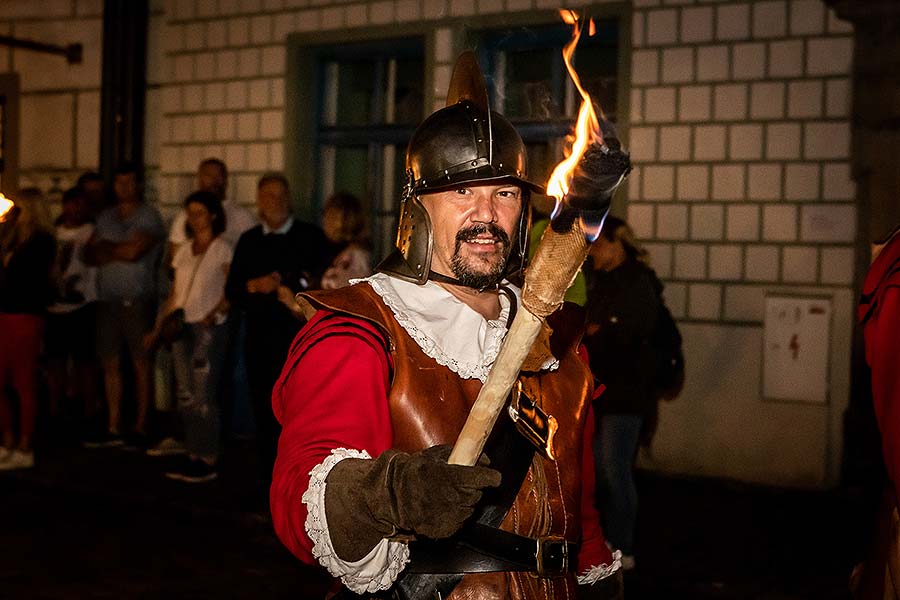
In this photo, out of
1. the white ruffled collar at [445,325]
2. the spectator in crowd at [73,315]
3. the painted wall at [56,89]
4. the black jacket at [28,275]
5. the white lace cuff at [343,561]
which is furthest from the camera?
the painted wall at [56,89]

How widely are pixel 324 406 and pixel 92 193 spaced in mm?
9045

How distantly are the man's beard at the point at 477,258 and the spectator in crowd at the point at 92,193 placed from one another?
333 inches

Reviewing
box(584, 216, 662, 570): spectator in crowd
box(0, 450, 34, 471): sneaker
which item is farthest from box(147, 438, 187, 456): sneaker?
box(584, 216, 662, 570): spectator in crowd

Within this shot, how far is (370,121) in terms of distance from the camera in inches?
472

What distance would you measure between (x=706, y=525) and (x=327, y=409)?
5746mm

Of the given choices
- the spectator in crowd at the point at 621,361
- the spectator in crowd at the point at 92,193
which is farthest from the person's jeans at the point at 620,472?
the spectator in crowd at the point at 92,193

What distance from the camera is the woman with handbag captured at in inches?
336

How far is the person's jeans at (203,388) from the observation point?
8.48 metres

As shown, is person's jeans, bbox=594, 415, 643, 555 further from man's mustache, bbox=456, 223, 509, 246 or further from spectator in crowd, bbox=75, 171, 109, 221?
spectator in crowd, bbox=75, 171, 109, 221

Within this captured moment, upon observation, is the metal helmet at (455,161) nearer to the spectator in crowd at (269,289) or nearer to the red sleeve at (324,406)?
the red sleeve at (324,406)

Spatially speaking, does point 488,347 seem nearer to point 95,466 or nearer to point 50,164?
point 95,466

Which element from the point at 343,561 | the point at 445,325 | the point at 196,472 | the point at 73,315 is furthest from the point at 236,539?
the point at 343,561

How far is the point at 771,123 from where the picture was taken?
360 inches

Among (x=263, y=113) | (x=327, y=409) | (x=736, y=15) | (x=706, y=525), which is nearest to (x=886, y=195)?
(x=736, y=15)
